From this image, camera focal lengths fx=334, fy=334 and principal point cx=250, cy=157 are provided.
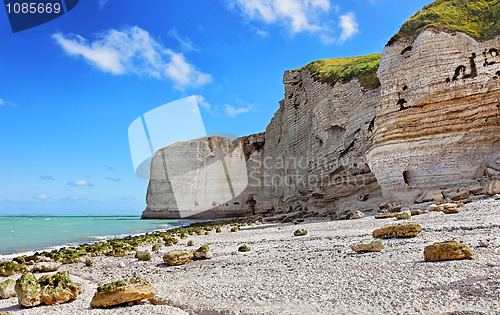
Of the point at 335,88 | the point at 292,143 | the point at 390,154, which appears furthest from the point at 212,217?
the point at 390,154

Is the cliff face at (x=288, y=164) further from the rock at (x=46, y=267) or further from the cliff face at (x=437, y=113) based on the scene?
the rock at (x=46, y=267)

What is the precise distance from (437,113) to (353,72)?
24.3 feet

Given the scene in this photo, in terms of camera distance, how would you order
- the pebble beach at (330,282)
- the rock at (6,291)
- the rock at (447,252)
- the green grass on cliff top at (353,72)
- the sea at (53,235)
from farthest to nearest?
1. the green grass on cliff top at (353,72)
2. the sea at (53,235)
3. the rock at (6,291)
4. the rock at (447,252)
5. the pebble beach at (330,282)

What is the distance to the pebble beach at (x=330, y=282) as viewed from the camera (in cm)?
267

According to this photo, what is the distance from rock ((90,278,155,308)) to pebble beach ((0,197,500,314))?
0.23 ft

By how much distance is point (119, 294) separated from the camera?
11.3ft

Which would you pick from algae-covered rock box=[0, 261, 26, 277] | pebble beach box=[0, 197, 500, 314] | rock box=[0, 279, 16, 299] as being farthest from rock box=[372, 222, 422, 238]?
algae-covered rock box=[0, 261, 26, 277]

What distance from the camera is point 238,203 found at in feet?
144

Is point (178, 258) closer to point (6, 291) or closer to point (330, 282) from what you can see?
point (6, 291)

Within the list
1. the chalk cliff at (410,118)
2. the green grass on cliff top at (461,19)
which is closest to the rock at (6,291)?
the chalk cliff at (410,118)

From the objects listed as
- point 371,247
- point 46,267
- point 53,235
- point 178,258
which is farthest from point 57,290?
point 53,235

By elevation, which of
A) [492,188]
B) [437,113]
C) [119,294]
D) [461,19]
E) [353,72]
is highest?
[353,72]

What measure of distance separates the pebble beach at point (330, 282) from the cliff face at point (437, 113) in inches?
284

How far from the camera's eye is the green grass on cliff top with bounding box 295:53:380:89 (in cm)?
1760
